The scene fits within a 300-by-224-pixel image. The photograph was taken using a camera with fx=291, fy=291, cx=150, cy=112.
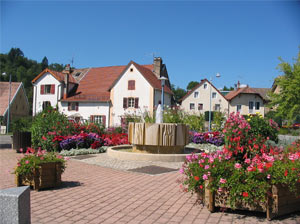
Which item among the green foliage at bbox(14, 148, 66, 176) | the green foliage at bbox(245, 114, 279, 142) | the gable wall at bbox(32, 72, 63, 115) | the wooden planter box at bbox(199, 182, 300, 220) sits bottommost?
the wooden planter box at bbox(199, 182, 300, 220)

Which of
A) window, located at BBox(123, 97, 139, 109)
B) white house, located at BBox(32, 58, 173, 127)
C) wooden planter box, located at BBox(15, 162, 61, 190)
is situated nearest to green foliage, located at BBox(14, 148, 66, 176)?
wooden planter box, located at BBox(15, 162, 61, 190)

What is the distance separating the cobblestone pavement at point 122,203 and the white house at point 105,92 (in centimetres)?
2769

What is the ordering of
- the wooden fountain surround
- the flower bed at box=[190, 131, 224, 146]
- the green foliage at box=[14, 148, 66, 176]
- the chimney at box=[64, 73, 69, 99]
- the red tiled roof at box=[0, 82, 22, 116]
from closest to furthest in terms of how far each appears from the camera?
the green foliage at box=[14, 148, 66, 176] → the wooden fountain surround → the flower bed at box=[190, 131, 224, 146] → the chimney at box=[64, 73, 69, 99] → the red tiled roof at box=[0, 82, 22, 116]

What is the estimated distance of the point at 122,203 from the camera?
17.1 feet

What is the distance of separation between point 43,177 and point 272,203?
14.4 feet

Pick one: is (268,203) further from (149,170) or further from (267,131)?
(267,131)

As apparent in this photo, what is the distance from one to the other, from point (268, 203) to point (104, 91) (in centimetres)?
3671

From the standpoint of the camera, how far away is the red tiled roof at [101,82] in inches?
1500

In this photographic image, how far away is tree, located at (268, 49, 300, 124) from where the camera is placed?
27578mm

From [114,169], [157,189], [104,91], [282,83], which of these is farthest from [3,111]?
[157,189]

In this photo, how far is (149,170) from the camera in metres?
8.55

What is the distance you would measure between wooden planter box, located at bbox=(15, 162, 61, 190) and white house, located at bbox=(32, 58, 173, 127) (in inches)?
1114

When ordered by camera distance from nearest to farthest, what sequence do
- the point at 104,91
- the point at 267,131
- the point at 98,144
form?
the point at 267,131 < the point at 98,144 < the point at 104,91

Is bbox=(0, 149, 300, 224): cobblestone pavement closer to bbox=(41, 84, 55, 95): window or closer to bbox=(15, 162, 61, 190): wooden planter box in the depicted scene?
bbox=(15, 162, 61, 190): wooden planter box
